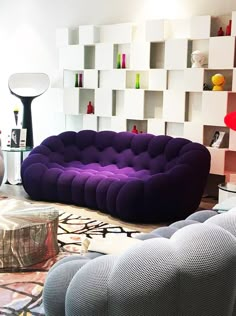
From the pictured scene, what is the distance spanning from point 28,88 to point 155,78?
1851mm

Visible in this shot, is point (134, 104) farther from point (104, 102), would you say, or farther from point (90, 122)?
point (90, 122)

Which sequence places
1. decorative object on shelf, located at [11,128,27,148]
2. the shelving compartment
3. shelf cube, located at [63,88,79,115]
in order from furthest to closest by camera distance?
shelf cube, located at [63,88,79,115], decorative object on shelf, located at [11,128,27,148], the shelving compartment

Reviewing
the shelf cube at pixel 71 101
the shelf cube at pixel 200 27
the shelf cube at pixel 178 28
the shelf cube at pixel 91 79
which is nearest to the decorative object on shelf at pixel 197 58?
the shelf cube at pixel 200 27

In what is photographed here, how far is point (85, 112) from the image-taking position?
7.01 metres

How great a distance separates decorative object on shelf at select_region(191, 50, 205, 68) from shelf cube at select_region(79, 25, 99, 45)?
5.01 ft

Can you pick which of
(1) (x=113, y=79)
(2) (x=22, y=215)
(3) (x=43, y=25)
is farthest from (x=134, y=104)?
(2) (x=22, y=215)

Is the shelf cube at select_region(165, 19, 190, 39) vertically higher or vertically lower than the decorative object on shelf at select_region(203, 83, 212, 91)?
higher

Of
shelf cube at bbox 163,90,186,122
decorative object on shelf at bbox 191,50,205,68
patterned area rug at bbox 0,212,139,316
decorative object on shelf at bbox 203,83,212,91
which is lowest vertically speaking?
patterned area rug at bbox 0,212,139,316

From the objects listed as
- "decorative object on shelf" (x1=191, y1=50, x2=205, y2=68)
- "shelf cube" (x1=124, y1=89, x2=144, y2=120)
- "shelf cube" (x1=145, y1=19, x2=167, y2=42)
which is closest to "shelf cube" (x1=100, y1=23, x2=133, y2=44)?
"shelf cube" (x1=145, y1=19, x2=167, y2=42)

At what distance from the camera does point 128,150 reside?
581 centimetres

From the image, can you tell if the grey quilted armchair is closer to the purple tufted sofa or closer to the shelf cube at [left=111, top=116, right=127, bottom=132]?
the purple tufted sofa

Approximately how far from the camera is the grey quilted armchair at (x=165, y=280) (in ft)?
5.23

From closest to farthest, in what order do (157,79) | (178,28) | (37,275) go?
(37,275)
(178,28)
(157,79)

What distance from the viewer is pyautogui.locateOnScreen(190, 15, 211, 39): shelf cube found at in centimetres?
563
